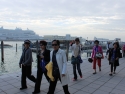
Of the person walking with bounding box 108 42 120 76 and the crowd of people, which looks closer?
the crowd of people

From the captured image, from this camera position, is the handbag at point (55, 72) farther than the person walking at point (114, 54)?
No

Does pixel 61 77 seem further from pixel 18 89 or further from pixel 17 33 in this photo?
pixel 17 33

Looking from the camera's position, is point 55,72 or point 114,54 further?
point 114,54

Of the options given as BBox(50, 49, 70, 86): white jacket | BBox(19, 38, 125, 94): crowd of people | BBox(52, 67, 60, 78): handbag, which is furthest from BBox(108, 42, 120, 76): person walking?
BBox(52, 67, 60, 78): handbag

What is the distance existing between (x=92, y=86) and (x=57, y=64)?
86.0 inches

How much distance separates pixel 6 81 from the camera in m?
5.44

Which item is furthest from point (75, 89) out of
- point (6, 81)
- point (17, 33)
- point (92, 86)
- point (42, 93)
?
point (17, 33)

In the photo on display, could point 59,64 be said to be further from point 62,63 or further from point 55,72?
point 55,72

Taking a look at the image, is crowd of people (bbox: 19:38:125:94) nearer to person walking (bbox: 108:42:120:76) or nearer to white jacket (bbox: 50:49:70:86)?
white jacket (bbox: 50:49:70:86)

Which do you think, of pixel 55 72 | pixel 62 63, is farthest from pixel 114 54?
pixel 55 72

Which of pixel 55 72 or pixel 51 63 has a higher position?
pixel 51 63

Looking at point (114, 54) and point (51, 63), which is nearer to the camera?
point (51, 63)

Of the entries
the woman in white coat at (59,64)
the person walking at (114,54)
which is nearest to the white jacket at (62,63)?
the woman in white coat at (59,64)

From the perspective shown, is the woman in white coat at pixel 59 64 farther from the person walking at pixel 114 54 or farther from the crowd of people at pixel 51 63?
the person walking at pixel 114 54
